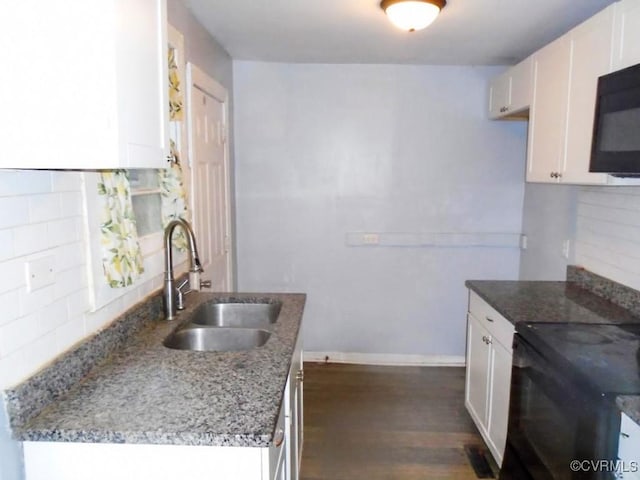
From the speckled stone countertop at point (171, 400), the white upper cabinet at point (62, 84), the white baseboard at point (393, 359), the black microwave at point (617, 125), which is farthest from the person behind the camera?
the white baseboard at point (393, 359)

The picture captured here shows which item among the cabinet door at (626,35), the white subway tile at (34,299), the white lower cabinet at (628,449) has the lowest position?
the white lower cabinet at (628,449)

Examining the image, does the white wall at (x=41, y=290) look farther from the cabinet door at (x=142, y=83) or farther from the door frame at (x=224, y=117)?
Answer: the door frame at (x=224, y=117)

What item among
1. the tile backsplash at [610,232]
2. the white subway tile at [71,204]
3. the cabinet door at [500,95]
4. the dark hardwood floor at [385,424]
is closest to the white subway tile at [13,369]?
the white subway tile at [71,204]

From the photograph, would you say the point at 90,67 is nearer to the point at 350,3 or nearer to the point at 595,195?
the point at 350,3

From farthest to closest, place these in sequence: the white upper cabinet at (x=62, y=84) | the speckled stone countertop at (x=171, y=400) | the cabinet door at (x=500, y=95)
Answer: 1. the cabinet door at (x=500, y=95)
2. the speckled stone countertop at (x=171, y=400)
3. the white upper cabinet at (x=62, y=84)

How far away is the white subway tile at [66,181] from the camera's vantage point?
138 centimetres

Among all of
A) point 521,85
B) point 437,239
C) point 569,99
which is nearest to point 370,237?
point 437,239

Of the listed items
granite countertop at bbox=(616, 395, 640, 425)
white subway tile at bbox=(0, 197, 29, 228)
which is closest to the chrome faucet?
white subway tile at bbox=(0, 197, 29, 228)

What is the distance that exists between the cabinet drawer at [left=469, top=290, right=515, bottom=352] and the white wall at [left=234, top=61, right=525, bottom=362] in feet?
3.30

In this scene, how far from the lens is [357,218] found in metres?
3.74

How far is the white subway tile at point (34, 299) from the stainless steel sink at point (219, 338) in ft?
2.05

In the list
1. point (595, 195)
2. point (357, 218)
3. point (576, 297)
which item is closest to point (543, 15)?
point (595, 195)

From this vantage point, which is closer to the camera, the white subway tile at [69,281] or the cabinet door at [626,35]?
the white subway tile at [69,281]

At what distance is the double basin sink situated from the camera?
6.33 feet
